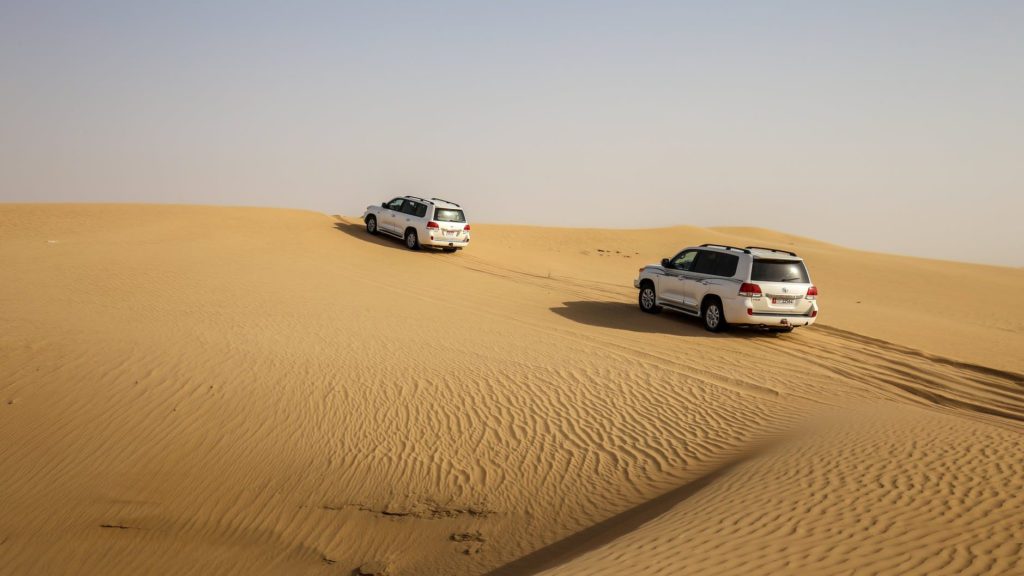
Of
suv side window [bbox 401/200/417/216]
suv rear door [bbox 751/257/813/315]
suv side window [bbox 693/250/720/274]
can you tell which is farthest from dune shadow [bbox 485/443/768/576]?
suv side window [bbox 401/200/417/216]

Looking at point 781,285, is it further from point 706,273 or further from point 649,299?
point 649,299

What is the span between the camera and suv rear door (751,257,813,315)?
43.4ft

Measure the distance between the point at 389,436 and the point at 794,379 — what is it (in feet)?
21.8

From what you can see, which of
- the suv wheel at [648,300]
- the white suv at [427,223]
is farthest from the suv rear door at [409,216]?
the suv wheel at [648,300]

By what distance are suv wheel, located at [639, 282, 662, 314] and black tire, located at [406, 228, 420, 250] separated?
9.89 meters

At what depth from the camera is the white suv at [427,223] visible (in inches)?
Result: 917

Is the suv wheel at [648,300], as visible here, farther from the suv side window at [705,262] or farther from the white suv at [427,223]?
the white suv at [427,223]

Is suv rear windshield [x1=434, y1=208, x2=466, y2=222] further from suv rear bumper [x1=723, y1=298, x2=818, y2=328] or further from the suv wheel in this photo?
suv rear bumper [x1=723, y1=298, x2=818, y2=328]

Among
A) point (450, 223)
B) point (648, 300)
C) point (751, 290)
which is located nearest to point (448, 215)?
point (450, 223)

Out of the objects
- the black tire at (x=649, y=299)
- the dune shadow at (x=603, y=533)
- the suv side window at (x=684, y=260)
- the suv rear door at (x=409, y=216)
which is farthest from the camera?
the suv rear door at (x=409, y=216)

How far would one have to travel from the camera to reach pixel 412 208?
79.0ft

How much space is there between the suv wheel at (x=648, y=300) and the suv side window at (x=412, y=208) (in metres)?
9.90

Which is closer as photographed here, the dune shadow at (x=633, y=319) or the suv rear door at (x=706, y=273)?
the suv rear door at (x=706, y=273)

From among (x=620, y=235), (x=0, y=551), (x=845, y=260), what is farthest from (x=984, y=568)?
(x=620, y=235)
